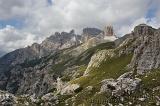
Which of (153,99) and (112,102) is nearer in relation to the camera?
(153,99)

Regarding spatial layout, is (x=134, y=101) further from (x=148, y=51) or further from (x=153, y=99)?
(x=148, y=51)

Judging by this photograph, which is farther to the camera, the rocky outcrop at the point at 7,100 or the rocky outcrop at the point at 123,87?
the rocky outcrop at the point at 7,100

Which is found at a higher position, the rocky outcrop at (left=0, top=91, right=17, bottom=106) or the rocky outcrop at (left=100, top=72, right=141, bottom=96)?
the rocky outcrop at (left=100, top=72, right=141, bottom=96)

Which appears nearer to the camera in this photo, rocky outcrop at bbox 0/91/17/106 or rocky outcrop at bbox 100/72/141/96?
rocky outcrop at bbox 100/72/141/96

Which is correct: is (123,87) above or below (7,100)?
above

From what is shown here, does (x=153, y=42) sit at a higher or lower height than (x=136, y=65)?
higher

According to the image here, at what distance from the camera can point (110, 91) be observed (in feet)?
408

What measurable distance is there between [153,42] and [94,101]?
8544 centimetres

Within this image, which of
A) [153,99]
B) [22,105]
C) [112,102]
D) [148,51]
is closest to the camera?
[153,99]

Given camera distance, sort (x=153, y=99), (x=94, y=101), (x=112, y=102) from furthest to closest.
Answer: (x=94, y=101), (x=112, y=102), (x=153, y=99)

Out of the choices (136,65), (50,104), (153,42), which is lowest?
(50,104)

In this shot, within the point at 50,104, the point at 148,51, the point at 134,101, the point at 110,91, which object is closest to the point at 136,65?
the point at 148,51

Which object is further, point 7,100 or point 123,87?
point 7,100

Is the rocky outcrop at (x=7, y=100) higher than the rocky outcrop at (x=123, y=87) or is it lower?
lower
